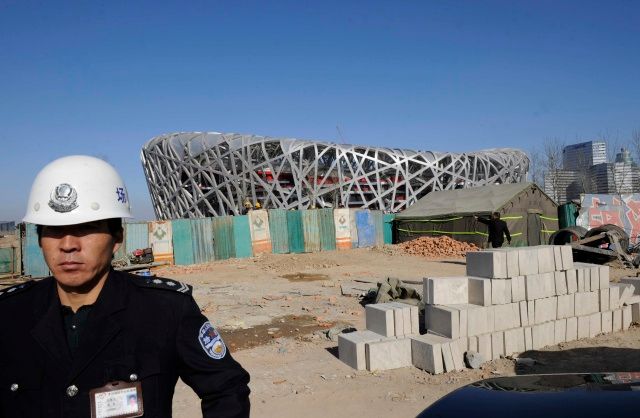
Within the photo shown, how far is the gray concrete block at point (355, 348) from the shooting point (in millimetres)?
5738

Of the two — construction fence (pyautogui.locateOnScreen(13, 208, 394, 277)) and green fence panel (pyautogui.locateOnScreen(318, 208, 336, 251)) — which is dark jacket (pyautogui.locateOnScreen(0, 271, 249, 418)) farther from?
green fence panel (pyautogui.locateOnScreen(318, 208, 336, 251))

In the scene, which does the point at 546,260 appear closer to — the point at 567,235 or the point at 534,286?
the point at 534,286

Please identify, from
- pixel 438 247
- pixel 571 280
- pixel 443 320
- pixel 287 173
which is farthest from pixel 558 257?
pixel 287 173

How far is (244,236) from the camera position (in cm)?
2073

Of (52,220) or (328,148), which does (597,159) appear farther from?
(52,220)

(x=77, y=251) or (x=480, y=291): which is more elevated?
(x=77, y=251)

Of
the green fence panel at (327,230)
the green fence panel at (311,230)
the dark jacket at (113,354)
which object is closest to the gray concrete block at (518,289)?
the dark jacket at (113,354)

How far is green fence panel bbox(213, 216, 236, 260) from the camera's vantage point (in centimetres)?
2014

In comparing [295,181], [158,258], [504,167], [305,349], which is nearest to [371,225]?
[158,258]

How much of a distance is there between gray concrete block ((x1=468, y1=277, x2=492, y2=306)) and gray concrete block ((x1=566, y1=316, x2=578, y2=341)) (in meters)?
1.57

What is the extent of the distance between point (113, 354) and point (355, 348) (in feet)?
14.7

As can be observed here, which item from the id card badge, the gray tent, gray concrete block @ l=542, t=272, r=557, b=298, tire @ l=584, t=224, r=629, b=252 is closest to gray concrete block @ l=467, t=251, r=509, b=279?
gray concrete block @ l=542, t=272, r=557, b=298

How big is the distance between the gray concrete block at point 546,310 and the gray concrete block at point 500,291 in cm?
57

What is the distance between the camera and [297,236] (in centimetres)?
2228
